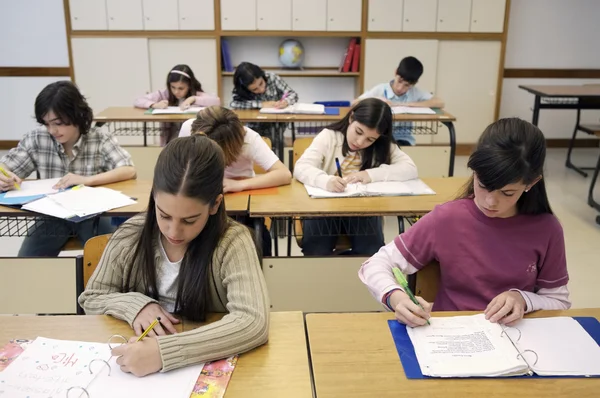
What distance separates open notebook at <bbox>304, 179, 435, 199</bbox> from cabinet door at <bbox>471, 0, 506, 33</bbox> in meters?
3.68

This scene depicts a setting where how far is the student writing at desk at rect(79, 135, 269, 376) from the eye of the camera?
46.7 inches

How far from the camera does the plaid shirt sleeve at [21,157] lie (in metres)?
2.53

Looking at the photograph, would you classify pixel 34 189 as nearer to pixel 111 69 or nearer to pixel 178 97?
pixel 178 97

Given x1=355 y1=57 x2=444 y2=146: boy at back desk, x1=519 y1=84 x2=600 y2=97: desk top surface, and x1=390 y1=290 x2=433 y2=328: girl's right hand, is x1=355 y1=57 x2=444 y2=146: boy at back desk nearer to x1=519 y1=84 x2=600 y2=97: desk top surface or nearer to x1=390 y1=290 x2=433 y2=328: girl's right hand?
x1=519 y1=84 x2=600 y2=97: desk top surface

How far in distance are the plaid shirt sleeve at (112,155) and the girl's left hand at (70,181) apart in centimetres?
20

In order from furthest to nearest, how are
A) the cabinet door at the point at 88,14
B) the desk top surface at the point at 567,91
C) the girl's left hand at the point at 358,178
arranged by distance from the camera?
the cabinet door at the point at 88,14
the desk top surface at the point at 567,91
the girl's left hand at the point at 358,178

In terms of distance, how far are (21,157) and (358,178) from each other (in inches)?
58.4

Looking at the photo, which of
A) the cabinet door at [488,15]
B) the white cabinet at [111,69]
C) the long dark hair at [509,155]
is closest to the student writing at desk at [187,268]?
the long dark hair at [509,155]

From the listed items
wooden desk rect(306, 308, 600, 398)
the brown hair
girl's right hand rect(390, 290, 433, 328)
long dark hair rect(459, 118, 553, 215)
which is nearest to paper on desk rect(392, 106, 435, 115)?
the brown hair

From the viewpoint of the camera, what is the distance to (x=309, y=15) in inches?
216

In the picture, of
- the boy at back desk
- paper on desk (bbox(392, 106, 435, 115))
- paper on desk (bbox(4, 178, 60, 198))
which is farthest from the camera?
the boy at back desk

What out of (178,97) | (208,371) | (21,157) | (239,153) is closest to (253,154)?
(239,153)

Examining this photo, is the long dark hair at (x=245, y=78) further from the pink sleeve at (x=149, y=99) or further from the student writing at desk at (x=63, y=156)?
the student writing at desk at (x=63, y=156)

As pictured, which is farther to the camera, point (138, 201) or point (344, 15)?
point (344, 15)
